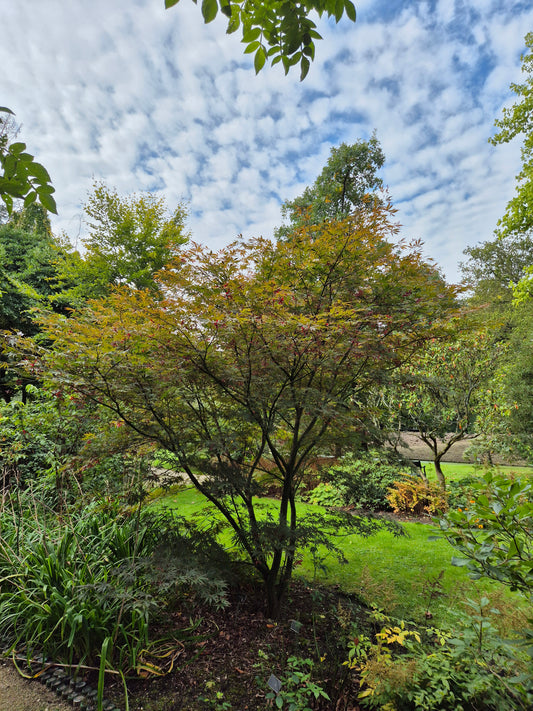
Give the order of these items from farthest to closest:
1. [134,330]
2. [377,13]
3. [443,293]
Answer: [443,293], [134,330], [377,13]

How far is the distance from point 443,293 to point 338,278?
0.85 meters

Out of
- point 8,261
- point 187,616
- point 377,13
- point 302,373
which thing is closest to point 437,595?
point 187,616

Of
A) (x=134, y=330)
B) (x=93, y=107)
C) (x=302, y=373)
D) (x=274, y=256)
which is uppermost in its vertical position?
A: (x=93, y=107)

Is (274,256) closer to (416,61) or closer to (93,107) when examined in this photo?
(416,61)

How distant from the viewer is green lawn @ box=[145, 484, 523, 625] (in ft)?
8.24

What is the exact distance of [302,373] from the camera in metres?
2.71

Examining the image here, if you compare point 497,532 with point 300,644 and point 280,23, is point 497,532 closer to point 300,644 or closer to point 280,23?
point 300,644

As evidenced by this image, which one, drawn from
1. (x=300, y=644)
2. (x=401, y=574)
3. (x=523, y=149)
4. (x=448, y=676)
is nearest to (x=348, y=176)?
(x=523, y=149)

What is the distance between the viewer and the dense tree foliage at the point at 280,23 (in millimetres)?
1213

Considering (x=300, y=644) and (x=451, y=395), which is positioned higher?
(x=451, y=395)

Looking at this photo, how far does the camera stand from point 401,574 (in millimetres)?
3574

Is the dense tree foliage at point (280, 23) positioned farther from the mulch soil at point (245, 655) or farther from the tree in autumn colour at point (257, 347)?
the mulch soil at point (245, 655)

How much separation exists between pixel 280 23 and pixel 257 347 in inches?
67.5

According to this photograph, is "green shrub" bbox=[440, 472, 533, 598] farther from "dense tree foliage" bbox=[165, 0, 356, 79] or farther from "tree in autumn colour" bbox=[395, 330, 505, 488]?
"tree in autumn colour" bbox=[395, 330, 505, 488]
